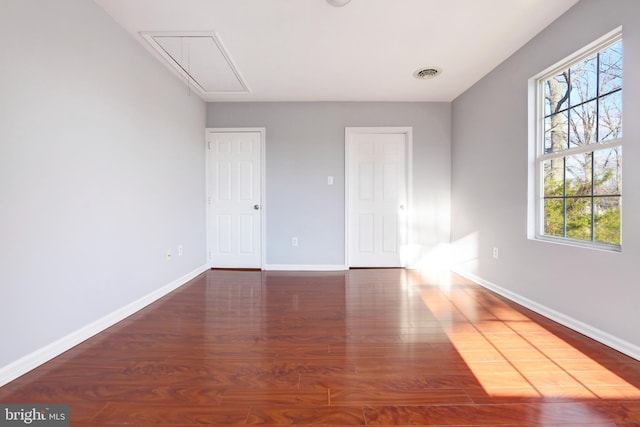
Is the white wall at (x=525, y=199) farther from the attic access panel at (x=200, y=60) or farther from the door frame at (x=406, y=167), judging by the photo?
the attic access panel at (x=200, y=60)

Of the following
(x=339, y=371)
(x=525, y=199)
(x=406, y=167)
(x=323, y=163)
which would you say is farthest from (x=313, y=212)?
(x=339, y=371)

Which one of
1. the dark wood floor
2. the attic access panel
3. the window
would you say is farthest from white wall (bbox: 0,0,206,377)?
the window

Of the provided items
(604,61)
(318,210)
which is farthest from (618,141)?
(318,210)

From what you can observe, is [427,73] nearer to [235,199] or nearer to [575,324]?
[575,324]

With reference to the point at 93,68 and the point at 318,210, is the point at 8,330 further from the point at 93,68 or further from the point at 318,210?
the point at 318,210

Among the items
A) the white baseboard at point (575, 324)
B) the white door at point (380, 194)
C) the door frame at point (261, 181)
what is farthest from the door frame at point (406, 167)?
the white baseboard at point (575, 324)

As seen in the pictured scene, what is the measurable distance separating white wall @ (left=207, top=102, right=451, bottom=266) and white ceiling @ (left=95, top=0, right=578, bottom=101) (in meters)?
0.60

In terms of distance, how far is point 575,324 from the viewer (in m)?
2.00

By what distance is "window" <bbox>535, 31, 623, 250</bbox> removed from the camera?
186 centimetres

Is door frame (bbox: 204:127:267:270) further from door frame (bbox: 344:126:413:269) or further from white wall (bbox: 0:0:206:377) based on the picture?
door frame (bbox: 344:126:413:269)

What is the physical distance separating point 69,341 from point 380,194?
3467mm

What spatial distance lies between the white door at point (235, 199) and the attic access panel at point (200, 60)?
69 cm

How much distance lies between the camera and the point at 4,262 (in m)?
1.42

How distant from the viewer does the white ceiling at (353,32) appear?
2.06 meters
